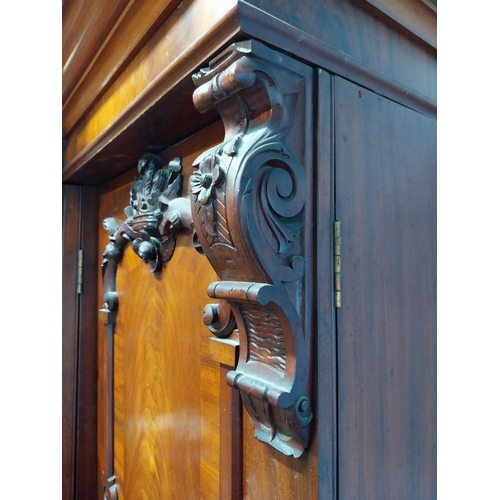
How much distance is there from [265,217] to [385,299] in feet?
0.80

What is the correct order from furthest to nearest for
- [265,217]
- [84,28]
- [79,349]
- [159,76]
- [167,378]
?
[79,349] → [167,378] → [84,28] → [159,76] → [265,217]

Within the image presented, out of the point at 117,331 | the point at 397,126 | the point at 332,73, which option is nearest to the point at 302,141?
the point at 332,73

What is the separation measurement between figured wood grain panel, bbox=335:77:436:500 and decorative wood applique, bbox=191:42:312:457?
0.06m

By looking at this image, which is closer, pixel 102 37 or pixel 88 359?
pixel 102 37

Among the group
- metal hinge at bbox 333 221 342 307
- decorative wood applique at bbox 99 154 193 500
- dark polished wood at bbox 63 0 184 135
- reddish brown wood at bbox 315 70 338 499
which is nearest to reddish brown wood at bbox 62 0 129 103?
dark polished wood at bbox 63 0 184 135

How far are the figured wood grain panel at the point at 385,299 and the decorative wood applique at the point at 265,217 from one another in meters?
0.06

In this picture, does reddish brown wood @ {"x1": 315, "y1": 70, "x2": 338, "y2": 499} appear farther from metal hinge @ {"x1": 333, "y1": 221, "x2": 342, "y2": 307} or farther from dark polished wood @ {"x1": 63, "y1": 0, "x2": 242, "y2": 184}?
dark polished wood @ {"x1": 63, "y1": 0, "x2": 242, "y2": 184}

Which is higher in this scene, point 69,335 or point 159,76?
→ point 159,76

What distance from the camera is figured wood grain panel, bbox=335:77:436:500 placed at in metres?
0.54

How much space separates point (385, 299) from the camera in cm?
60

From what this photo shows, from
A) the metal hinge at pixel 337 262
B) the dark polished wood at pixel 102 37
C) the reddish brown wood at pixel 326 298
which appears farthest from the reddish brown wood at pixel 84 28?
the metal hinge at pixel 337 262

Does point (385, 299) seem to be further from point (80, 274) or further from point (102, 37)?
point (80, 274)

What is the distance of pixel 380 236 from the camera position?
0.59m

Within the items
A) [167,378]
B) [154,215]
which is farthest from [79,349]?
[154,215]
